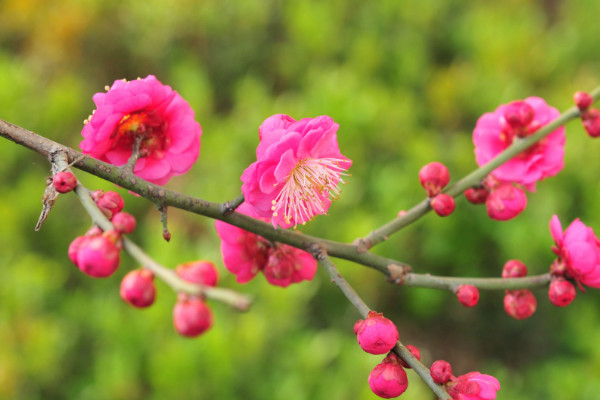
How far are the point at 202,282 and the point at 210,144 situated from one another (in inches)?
61.8

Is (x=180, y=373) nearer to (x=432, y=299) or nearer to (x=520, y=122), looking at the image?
(x=432, y=299)

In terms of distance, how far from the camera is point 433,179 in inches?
32.4

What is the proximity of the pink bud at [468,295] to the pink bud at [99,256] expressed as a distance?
0.39 metres

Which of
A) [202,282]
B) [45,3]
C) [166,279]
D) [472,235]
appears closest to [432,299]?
[472,235]

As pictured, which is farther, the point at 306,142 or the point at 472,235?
the point at 472,235

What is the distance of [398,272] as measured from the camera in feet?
2.36

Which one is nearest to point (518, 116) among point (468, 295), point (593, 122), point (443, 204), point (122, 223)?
point (593, 122)

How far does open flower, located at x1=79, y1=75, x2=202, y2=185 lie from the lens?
68 cm

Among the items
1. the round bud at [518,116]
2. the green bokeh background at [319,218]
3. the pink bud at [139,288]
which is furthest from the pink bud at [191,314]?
the green bokeh background at [319,218]

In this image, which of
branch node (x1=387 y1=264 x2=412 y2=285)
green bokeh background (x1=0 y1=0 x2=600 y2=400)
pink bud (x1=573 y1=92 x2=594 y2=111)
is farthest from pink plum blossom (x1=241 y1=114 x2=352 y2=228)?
green bokeh background (x1=0 y1=0 x2=600 y2=400)

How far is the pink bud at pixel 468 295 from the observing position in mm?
710

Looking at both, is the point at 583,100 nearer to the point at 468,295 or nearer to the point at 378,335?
the point at 468,295

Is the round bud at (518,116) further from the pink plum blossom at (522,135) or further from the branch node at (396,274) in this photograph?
the branch node at (396,274)

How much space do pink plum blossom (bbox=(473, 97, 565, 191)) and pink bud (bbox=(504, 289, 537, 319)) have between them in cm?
17
